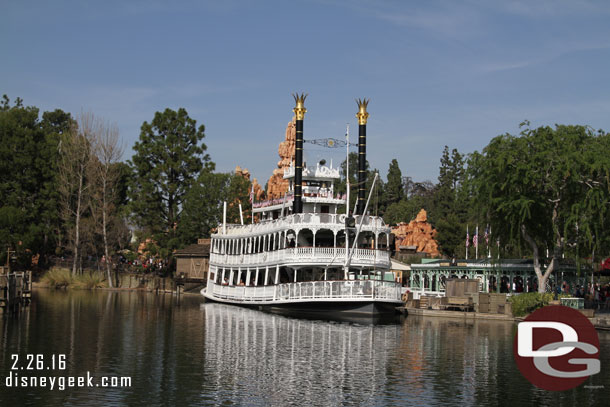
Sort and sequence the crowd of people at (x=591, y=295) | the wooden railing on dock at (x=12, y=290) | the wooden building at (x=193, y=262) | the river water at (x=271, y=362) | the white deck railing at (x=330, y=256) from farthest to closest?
the wooden building at (x=193, y=262) < the crowd of people at (x=591, y=295) < the white deck railing at (x=330, y=256) < the wooden railing on dock at (x=12, y=290) < the river water at (x=271, y=362)

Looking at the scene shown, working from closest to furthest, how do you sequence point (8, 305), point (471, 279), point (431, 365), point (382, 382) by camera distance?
point (382, 382) < point (431, 365) < point (8, 305) < point (471, 279)

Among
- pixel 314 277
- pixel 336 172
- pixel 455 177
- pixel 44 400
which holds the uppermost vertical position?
pixel 455 177

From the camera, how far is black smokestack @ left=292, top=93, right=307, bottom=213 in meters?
49.5

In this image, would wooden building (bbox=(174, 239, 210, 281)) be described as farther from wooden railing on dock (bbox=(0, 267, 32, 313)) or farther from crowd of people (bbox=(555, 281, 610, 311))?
crowd of people (bbox=(555, 281, 610, 311))

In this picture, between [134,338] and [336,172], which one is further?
[336,172]

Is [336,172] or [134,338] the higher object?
[336,172]

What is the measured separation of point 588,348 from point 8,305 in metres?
28.2

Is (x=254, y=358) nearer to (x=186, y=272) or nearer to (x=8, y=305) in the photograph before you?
(x=8, y=305)

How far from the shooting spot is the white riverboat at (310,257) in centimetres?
4272

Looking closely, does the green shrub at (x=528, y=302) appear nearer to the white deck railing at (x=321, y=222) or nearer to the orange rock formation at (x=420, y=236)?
the white deck railing at (x=321, y=222)

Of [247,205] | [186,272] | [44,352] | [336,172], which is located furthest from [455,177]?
[44,352]

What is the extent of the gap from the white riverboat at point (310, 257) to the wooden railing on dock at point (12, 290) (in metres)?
14.1

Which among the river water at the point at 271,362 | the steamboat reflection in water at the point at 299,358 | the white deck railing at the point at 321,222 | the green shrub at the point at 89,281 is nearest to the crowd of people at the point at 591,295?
the river water at the point at 271,362

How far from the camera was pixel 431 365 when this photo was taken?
26297 millimetres
